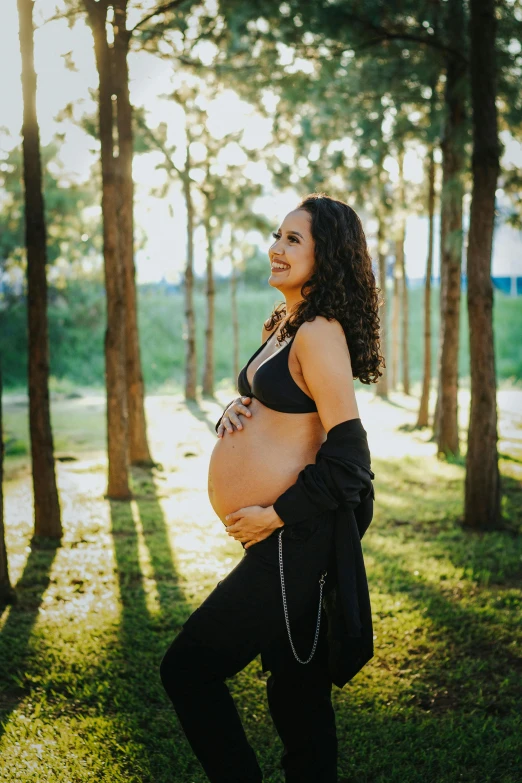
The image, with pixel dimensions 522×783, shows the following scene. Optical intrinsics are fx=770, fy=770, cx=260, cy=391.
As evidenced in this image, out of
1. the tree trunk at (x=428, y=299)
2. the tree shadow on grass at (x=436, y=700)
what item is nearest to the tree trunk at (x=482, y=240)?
the tree shadow on grass at (x=436, y=700)

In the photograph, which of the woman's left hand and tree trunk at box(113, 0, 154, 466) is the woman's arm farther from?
tree trunk at box(113, 0, 154, 466)

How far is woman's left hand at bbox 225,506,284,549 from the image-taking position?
231 cm

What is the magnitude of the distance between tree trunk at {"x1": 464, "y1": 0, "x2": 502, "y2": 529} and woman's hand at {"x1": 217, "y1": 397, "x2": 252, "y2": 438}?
189 inches

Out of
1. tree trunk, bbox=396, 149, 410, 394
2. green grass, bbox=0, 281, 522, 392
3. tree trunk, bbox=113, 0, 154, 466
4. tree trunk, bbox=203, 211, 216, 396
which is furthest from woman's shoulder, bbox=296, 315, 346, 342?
green grass, bbox=0, 281, 522, 392

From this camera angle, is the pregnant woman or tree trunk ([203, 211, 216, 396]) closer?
the pregnant woman

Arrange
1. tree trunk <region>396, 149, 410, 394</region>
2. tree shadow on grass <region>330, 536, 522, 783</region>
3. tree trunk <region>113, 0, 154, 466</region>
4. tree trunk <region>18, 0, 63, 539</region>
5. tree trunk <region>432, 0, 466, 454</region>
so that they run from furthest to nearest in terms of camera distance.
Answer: tree trunk <region>396, 149, 410, 394</region>, tree trunk <region>432, 0, 466, 454</region>, tree trunk <region>113, 0, 154, 466</region>, tree trunk <region>18, 0, 63, 539</region>, tree shadow on grass <region>330, 536, 522, 783</region>

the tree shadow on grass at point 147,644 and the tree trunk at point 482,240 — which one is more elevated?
the tree trunk at point 482,240

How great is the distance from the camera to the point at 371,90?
12.4 meters

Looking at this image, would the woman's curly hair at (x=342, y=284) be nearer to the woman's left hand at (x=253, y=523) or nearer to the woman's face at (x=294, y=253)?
the woman's face at (x=294, y=253)

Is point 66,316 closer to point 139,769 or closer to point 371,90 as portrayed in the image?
point 371,90

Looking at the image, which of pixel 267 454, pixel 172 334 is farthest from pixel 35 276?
pixel 172 334

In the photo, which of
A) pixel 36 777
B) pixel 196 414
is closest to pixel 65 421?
pixel 196 414

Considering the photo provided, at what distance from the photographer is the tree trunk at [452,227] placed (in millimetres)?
9914

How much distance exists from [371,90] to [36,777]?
11586 mm
